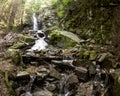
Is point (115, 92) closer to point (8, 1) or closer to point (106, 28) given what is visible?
point (106, 28)

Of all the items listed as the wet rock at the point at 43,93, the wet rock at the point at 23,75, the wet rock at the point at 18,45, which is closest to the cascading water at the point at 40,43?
the wet rock at the point at 18,45

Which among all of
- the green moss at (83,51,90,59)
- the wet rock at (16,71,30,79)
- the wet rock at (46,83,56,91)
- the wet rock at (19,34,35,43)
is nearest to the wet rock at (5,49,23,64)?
the wet rock at (16,71,30,79)

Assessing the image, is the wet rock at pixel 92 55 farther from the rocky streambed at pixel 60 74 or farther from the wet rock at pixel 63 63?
the wet rock at pixel 63 63

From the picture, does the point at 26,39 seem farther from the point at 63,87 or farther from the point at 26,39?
the point at 63,87

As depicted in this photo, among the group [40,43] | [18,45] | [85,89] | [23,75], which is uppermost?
[18,45]

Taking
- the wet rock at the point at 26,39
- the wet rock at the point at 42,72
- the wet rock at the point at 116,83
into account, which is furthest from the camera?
the wet rock at the point at 26,39

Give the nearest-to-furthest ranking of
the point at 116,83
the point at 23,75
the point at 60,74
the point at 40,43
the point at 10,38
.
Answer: the point at 116,83 < the point at 23,75 < the point at 60,74 < the point at 40,43 < the point at 10,38

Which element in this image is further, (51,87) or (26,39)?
(26,39)

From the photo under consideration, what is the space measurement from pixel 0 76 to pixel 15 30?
6.10 meters

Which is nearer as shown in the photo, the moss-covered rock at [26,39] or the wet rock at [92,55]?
the wet rock at [92,55]

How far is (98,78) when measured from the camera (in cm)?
771

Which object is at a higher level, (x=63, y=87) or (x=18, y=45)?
(x=18, y=45)

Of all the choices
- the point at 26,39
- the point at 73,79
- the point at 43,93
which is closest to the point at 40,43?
the point at 26,39

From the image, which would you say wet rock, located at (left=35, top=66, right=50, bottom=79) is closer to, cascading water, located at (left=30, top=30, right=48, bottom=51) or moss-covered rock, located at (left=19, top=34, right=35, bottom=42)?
cascading water, located at (left=30, top=30, right=48, bottom=51)
